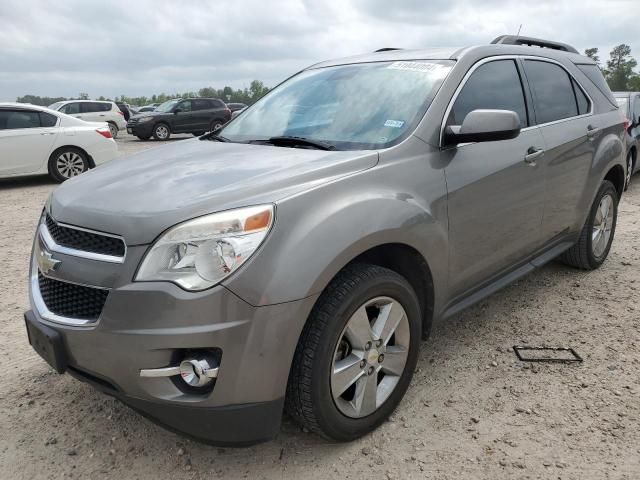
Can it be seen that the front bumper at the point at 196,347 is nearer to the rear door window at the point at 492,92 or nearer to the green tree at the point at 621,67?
the rear door window at the point at 492,92

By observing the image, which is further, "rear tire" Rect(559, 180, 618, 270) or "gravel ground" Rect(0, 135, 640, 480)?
"rear tire" Rect(559, 180, 618, 270)

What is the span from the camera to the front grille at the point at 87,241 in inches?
77.2

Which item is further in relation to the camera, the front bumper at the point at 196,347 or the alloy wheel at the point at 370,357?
the alloy wheel at the point at 370,357

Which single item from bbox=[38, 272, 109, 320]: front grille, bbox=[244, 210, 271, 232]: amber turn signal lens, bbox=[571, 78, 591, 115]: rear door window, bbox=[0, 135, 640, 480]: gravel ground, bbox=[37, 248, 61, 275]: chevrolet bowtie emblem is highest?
bbox=[571, 78, 591, 115]: rear door window

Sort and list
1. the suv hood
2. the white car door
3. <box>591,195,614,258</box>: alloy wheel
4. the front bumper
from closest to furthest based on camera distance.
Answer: the front bumper < the suv hood < <box>591,195,614,258</box>: alloy wheel < the white car door

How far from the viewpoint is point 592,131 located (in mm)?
3863

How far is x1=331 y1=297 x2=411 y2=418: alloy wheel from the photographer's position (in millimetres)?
2195

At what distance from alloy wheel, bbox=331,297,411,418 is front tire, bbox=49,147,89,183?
339 inches

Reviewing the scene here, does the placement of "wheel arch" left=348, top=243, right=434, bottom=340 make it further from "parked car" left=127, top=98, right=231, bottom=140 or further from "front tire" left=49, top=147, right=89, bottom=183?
"parked car" left=127, top=98, right=231, bottom=140

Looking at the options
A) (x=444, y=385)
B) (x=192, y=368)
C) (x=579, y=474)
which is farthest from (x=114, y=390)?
(x=579, y=474)

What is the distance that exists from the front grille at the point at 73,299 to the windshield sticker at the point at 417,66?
1.99m

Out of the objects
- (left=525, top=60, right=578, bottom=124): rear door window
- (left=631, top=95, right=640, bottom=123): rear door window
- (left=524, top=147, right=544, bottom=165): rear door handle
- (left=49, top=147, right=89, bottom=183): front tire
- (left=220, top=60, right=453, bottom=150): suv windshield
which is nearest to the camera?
(left=220, top=60, right=453, bottom=150): suv windshield

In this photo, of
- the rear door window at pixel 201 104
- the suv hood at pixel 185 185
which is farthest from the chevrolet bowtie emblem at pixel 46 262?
the rear door window at pixel 201 104

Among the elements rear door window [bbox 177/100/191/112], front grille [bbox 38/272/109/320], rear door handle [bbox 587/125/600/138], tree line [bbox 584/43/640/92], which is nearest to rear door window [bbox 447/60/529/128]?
rear door handle [bbox 587/125/600/138]
